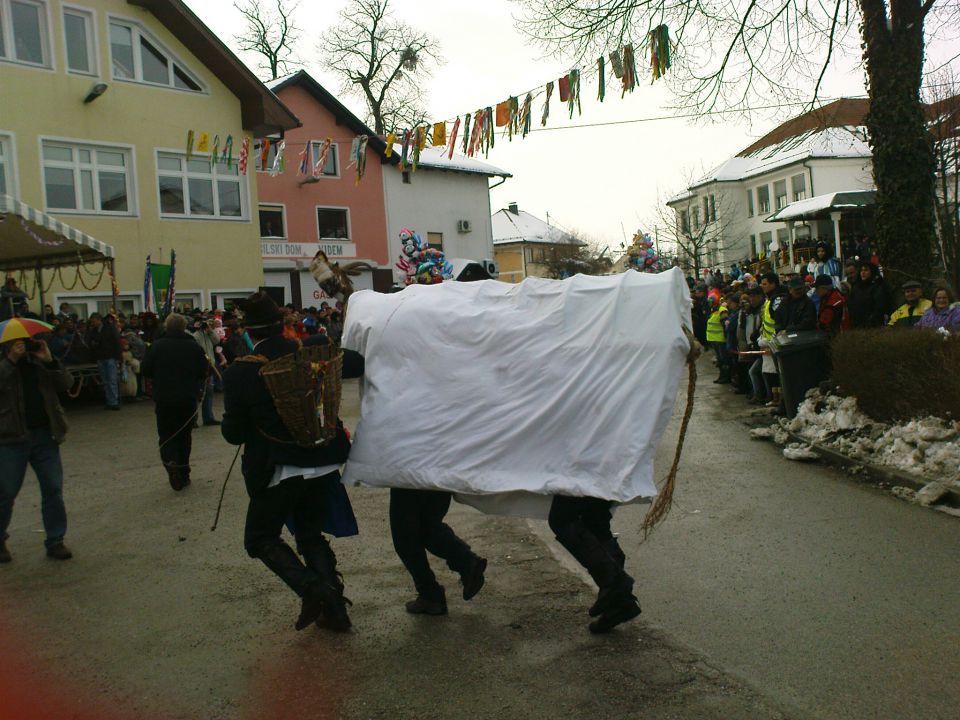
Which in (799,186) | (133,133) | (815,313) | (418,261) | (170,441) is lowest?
(170,441)

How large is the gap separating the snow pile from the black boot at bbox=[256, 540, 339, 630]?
5.34 meters

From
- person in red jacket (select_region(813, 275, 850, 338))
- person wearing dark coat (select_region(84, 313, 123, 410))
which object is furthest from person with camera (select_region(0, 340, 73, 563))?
person wearing dark coat (select_region(84, 313, 123, 410))

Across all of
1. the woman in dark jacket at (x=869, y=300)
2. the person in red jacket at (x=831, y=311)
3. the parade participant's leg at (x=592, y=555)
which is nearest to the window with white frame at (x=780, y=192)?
the person in red jacket at (x=831, y=311)

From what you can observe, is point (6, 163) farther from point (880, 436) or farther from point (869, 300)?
point (880, 436)

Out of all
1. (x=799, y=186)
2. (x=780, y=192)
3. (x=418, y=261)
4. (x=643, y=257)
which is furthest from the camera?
(x=780, y=192)

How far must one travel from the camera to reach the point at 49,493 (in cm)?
674

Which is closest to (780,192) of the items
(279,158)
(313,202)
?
(313,202)

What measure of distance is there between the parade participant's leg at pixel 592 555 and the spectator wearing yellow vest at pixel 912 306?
7708 millimetres

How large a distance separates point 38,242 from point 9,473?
11.2 meters

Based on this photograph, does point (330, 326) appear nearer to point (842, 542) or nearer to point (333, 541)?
point (333, 541)

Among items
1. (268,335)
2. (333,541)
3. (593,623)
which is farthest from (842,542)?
(268,335)

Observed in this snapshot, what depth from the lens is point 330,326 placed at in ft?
80.6

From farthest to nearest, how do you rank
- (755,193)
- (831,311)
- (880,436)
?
(755,193)
(831,311)
(880,436)

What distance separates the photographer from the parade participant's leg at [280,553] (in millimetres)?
4648
